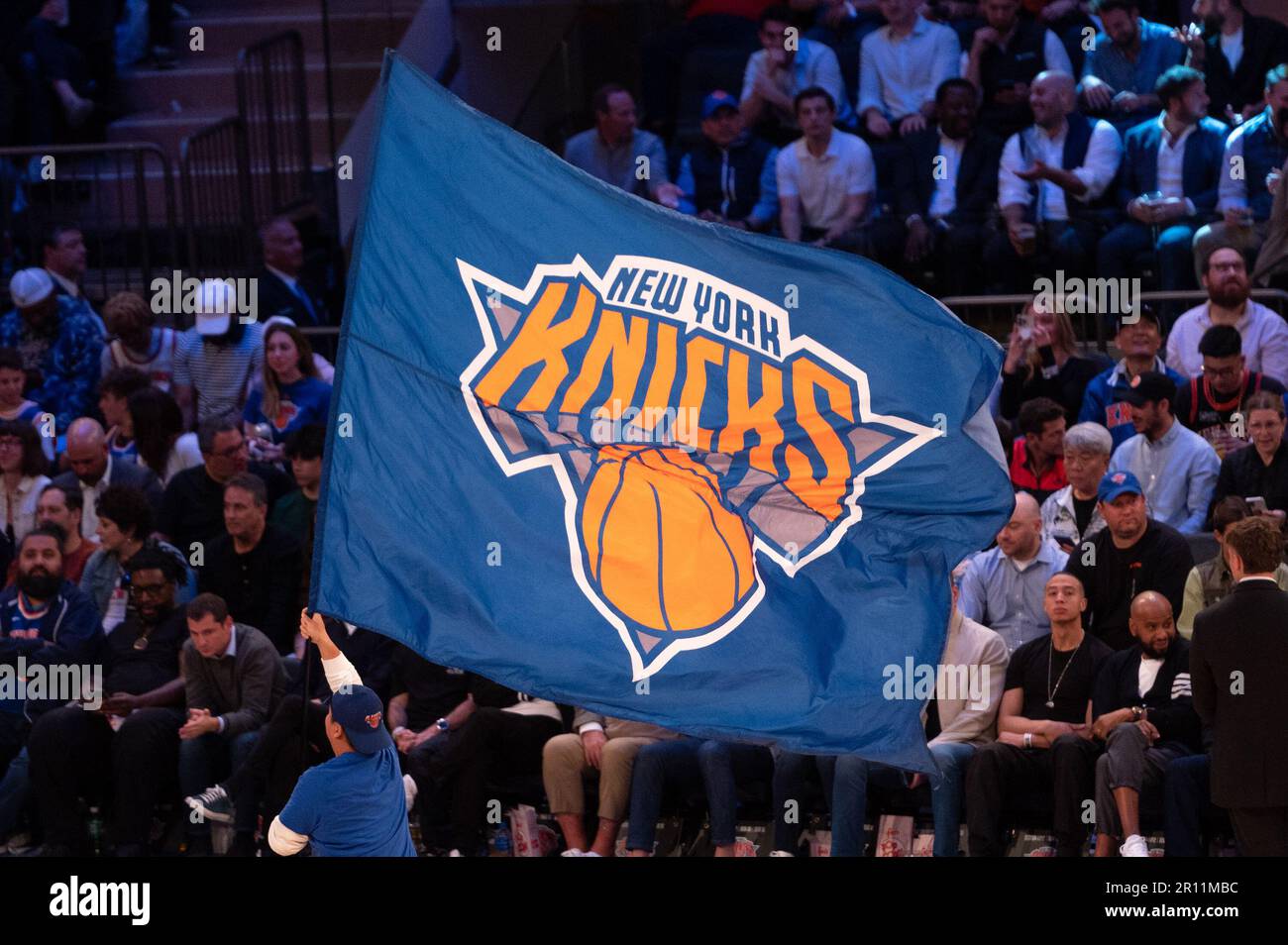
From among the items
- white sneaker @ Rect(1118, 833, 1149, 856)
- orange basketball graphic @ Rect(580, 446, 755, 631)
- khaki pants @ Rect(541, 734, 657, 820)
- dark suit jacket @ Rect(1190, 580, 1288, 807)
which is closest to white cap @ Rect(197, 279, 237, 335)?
khaki pants @ Rect(541, 734, 657, 820)

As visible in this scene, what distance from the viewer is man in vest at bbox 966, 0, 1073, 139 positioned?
15219 mm

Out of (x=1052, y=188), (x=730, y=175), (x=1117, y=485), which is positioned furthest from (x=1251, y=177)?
(x=1117, y=485)

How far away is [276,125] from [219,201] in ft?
3.29

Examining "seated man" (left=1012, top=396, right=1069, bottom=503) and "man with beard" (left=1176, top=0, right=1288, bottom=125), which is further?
"man with beard" (left=1176, top=0, right=1288, bottom=125)

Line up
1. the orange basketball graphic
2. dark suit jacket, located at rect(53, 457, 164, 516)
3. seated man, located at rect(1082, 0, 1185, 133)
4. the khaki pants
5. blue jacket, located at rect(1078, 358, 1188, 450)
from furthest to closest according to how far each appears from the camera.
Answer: seated man, located at rect(1082, 0, 1185, 133) < dark suit jacket, located at rect(53, 457, 164, 516) < blue jacket, located at rect(1078, 358, 1188, 450) < the khaki pants < the orange basketball graphic

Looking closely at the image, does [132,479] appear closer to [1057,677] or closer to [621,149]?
[621,149]

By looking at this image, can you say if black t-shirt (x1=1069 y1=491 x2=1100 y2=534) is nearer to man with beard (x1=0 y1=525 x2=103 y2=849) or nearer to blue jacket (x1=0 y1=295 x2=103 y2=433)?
man with beard (x1=0 y1=525 x2=103 y2=849)

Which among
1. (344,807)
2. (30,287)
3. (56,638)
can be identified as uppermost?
(30,287)

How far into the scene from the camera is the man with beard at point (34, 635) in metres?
11.9

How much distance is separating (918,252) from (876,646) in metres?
6.17

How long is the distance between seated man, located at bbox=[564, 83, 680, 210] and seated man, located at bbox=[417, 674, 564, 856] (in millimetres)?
4777

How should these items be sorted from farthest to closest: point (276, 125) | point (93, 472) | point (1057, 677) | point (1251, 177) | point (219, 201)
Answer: point (276, 125) < point (219, 201) < point (1251, 177) < point (93, 472) < point (1057, 677)

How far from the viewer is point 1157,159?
14.2 meters

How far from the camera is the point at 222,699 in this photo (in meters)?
11.9
